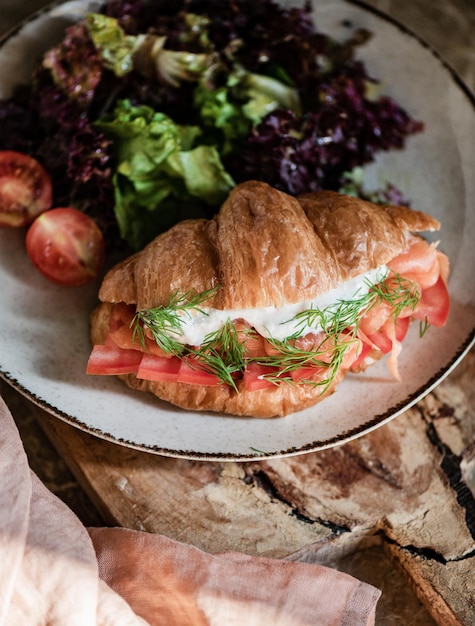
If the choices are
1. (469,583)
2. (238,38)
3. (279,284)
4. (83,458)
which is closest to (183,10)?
(238,38)

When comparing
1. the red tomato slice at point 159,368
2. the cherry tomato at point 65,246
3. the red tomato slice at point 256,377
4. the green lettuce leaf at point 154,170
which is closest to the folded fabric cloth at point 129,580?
the red tomato slice at point 159,368

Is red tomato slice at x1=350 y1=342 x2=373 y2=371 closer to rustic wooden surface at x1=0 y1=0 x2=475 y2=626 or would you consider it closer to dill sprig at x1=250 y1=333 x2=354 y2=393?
dill sprig at x1=250 y1=333 x2=354 y2=393

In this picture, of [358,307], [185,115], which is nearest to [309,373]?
[358,307]

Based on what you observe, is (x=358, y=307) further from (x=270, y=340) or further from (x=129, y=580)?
(x=129, y=580)

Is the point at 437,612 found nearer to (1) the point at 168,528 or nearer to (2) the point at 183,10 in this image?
(1) the point at 168,528

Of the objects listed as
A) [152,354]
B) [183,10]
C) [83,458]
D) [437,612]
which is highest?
[183,10]
